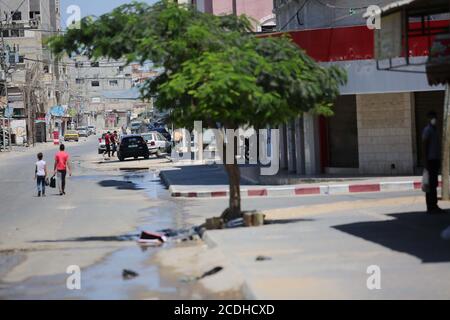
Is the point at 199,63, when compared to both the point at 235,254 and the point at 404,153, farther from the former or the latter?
the point at 404,153

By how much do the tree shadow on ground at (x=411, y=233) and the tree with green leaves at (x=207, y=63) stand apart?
8.59 ft

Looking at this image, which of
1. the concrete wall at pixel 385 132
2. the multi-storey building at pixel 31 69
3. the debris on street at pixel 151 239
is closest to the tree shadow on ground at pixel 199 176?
the concrete wall at pixel 385 132

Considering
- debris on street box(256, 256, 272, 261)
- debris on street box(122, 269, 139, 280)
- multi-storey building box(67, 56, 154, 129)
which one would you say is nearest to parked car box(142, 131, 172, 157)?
debris on street box(122, 269, 139, 280)

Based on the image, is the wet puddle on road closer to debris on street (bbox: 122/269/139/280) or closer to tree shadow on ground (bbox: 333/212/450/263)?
debris on street (bbox: 122/269/139/280)

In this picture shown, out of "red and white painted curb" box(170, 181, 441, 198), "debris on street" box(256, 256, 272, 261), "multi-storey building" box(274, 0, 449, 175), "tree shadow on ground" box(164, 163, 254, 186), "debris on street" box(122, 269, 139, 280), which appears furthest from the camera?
"tree shadow on ground" box(164, 163, 254, 186)

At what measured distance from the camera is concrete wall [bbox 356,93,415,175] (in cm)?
2716

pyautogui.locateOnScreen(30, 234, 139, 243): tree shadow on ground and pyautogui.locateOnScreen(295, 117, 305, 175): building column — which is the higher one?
pyautogui.locateOnScreen(295, 117, 305, 175): building column

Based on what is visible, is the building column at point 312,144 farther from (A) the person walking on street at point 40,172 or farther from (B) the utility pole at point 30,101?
(B) the utility pole at point 30,101

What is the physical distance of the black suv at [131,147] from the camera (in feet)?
177

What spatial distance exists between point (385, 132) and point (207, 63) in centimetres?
1295

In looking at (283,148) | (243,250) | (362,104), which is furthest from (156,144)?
(243,250)

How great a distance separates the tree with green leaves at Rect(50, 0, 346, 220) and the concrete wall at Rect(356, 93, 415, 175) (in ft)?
34.0

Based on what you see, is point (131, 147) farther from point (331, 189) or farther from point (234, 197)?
point (234, 197)

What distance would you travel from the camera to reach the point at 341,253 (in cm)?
1242
